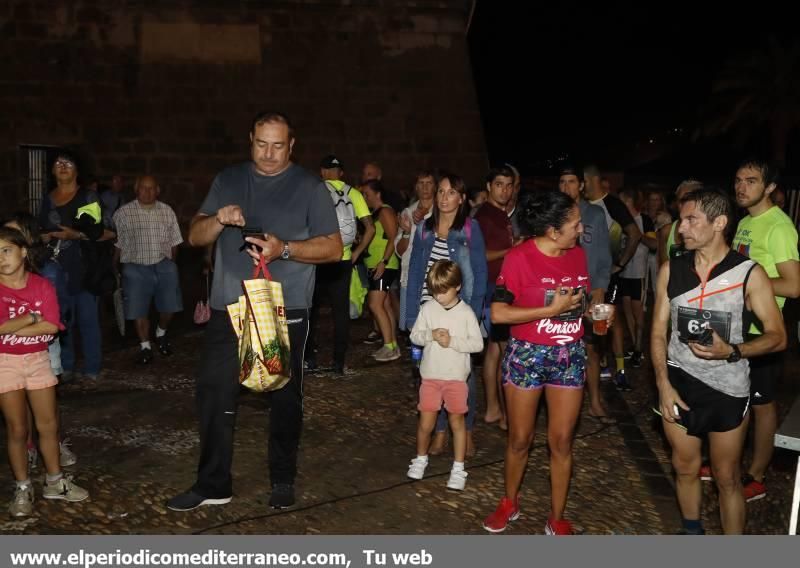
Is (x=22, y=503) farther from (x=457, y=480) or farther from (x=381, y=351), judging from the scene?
(x=381, y=351)

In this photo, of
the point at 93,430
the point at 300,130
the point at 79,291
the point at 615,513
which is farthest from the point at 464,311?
the point at 300,130

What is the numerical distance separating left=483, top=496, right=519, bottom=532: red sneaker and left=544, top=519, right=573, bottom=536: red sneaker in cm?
24

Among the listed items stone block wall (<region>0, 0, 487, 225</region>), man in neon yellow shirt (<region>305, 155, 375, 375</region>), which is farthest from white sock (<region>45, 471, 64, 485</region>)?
stone block wall (<region>0, 0, 487, 225</region>)

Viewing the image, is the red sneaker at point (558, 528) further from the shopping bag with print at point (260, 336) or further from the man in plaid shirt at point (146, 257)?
the man in plaid shirt at point (146, 257)

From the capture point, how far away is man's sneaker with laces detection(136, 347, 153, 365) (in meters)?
8.23

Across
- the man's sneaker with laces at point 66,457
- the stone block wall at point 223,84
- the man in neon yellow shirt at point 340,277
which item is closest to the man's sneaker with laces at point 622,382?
the man in neon yellow shirt at point 340,277

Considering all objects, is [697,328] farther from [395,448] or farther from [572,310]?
[395,448]

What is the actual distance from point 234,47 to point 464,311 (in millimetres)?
13359

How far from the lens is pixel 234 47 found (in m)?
17.1

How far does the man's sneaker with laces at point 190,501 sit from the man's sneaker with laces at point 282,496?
25cm

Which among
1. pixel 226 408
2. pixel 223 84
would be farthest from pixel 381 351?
pixel 223 84

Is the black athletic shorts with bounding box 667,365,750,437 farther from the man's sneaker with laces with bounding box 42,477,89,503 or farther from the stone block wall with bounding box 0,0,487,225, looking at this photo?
the stone block wall with bounding box 0,0,487,225

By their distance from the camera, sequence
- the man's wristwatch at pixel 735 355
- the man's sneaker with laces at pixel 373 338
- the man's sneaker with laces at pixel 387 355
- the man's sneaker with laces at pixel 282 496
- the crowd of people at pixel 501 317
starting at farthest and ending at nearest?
the man's sneaker with laces at pixel 373 338, the man's sneaker with laces at pixel 387 355, the man's sneaker with laces at pixel 282 496, the crowd of people at pixel 501 317, the man's wristwatch at pixel 735 355

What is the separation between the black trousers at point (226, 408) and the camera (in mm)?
4641
